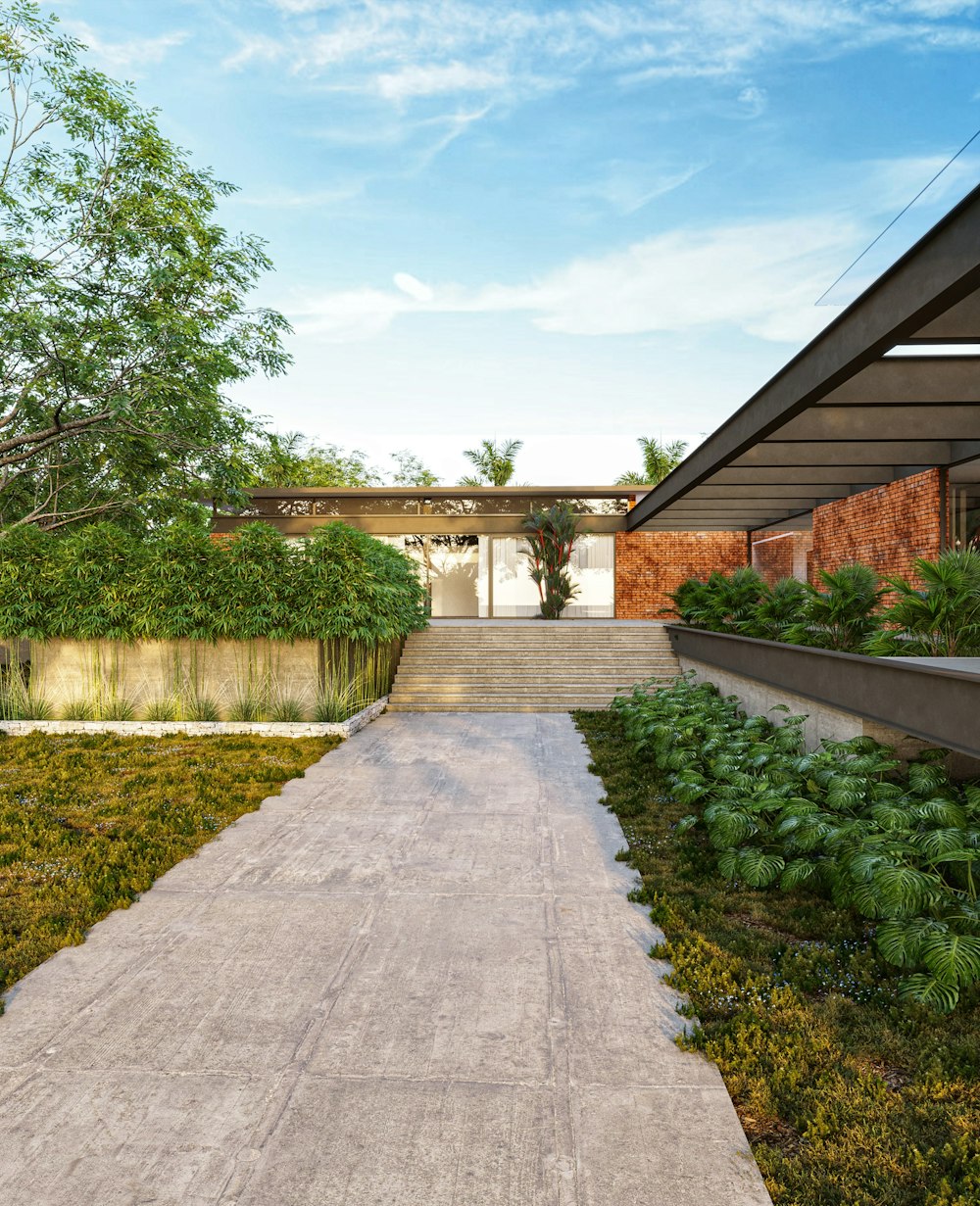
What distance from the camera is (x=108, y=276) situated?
1239 centimetres

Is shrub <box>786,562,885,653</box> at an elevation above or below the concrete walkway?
above

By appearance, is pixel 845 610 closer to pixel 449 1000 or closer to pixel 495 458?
pixel 449 1000

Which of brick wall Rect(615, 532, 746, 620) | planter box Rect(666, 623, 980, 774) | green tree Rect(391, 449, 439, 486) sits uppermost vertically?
green tree Rect(391, 449, 439, 486)

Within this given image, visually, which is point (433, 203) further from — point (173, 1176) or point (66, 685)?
point (173, 1176)

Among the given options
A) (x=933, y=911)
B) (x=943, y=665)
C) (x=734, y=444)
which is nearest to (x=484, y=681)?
(x=734, y=444)

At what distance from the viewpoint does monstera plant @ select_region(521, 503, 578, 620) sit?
64.2ft

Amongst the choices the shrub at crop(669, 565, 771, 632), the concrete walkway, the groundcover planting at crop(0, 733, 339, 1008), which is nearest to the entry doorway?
the shrub at crop(669, 565, 771, 632)

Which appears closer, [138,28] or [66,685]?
[66,685]

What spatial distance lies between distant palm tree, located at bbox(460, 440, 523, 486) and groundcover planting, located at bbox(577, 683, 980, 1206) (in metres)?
32.0

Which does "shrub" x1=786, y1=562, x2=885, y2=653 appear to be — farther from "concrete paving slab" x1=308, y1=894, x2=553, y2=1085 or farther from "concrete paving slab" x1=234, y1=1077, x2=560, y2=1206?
"concrete paving slab" x1=234, y1=1077, x2=560, y2=1206

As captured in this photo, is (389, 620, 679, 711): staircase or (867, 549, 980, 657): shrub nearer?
(867, 549, 980, 657): shrub

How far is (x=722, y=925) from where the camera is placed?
3.83 metres

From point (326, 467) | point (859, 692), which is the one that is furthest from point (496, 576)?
point (326, 467)

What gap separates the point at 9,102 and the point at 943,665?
15.9 meters
